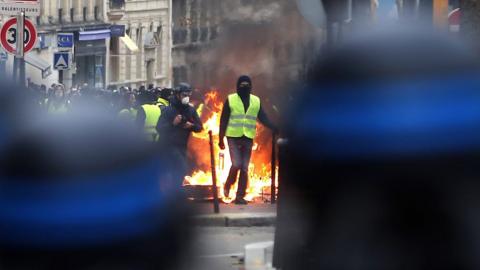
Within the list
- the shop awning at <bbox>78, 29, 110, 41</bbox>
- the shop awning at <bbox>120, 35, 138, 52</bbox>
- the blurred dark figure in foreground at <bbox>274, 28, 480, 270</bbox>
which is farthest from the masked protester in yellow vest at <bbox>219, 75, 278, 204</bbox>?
the shop awning at <bbox>120, 35, 138, 52</bbox>

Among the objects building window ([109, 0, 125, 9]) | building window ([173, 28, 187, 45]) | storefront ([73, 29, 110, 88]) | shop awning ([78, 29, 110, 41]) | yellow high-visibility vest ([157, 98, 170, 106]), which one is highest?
building window ([109, 0, 125, 9])

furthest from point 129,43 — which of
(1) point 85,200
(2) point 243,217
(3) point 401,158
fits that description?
(3) point 401,158

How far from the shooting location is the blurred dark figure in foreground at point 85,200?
4.55 meters

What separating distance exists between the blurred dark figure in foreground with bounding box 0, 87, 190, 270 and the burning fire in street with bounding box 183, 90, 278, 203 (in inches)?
479

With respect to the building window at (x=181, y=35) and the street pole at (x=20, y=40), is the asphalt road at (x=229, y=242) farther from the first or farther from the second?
the building window at (x=181, y=35)

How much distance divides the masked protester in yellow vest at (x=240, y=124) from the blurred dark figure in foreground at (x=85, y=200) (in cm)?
1223

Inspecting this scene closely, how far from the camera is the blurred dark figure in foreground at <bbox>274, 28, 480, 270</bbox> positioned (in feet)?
13.3

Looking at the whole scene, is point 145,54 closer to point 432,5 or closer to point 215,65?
point 215,65

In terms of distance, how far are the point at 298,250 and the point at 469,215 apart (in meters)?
0.58

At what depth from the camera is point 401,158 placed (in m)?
4.07

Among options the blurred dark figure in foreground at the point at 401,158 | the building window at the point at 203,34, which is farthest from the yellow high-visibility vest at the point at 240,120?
the blurred dark figure in foreground at the point at 401,158

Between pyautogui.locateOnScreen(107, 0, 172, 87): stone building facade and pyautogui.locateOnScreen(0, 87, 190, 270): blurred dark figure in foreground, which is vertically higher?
pyautogui.locateOnScreen(107, 0, 172, 87): stone building facade

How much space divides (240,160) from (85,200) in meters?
12.4

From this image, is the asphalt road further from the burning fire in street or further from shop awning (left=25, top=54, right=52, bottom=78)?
shop awning (left=25, top=54, right=52, bottom=78)
